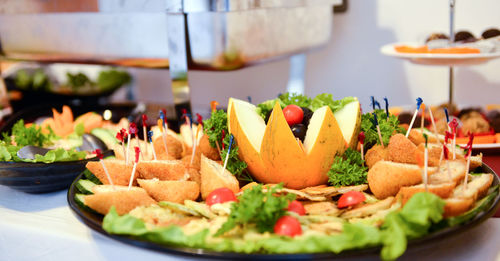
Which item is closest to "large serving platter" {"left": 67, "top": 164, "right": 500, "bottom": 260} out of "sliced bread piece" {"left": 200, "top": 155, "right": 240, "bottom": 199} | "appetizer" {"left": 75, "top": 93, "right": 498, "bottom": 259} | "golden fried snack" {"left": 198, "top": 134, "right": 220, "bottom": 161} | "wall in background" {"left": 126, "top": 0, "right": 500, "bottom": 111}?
"appetizer" {"left": 75, "top": 93, "right": 498, "bottom": 259}

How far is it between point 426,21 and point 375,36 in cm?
25

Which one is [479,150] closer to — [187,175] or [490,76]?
[187,175]

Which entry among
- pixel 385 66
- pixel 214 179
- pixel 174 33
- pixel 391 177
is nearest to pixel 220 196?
pixel 214 179

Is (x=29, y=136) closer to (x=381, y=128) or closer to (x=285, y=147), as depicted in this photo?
(x=285, y=147)

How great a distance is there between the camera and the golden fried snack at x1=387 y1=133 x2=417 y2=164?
930mm

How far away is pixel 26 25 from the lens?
1683mm

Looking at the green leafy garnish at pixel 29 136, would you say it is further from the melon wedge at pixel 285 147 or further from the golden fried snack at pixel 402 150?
the golden fried snack at pixel 402 150

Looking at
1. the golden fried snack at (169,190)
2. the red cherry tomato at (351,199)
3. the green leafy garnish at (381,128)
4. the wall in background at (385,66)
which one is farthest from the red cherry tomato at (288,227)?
the wall in background at (385,66)

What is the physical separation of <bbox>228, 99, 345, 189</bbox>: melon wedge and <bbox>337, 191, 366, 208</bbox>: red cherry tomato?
0.41 feet

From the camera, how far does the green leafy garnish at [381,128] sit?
3.36ft

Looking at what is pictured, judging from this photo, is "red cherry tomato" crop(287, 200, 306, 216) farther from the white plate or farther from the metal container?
the white plate

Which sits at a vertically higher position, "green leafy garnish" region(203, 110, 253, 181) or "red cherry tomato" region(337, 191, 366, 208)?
"green leafy garnish" region(203, 110, 253, 181)

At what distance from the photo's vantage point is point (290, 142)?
0.94 metres

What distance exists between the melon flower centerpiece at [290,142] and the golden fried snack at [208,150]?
9 centimetres
